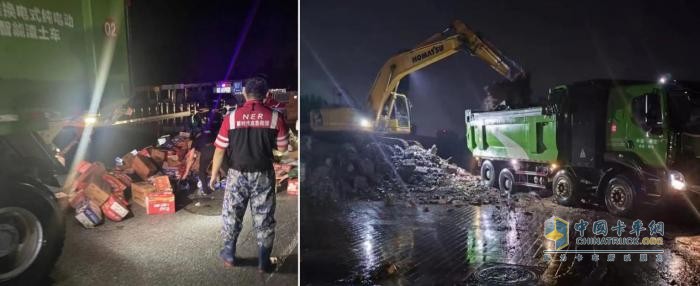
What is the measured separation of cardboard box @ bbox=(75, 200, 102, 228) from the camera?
273 cm

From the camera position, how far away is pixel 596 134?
3.53 m

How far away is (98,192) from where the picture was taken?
2.81 metres

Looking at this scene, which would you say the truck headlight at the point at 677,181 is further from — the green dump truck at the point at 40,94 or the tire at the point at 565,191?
the green dump truck at the point at 40,94

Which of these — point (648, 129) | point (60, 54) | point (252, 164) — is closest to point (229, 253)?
point (252, 164)

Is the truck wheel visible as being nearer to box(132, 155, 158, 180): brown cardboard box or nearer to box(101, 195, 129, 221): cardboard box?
box(132, 155, 158, 180): brown cardboard box

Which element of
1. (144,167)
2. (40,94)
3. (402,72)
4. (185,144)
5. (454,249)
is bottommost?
(454,249)

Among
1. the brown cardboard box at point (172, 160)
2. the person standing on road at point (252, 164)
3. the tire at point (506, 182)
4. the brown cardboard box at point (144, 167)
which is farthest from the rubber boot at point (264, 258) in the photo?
the tire at point (506, 182)

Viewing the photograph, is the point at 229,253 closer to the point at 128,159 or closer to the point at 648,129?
the point at 128,159

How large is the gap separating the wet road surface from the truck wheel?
132 mm

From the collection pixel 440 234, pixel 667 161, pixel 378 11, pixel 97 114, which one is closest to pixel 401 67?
pixel 378 11

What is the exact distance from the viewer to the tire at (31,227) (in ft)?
7.33

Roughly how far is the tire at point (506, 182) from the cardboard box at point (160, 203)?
251 centimetres

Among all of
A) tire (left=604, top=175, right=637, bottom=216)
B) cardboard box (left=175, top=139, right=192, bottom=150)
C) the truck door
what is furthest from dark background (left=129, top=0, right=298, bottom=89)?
tire (left=604, top=175, right=637, bottom=216)

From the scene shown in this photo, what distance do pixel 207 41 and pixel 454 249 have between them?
2.32m
